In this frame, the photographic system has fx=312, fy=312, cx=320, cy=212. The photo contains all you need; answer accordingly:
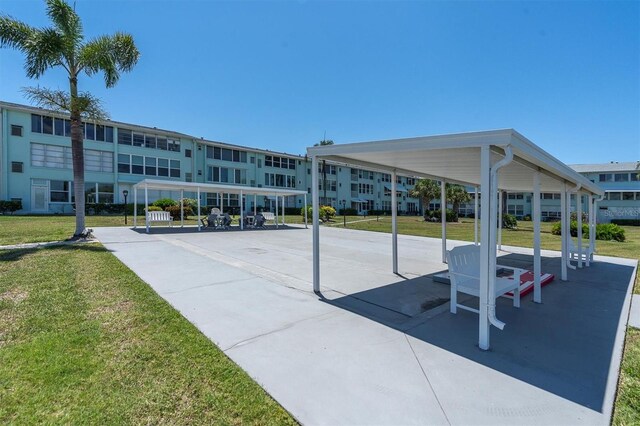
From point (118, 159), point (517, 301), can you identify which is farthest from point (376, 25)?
point (118, 159)

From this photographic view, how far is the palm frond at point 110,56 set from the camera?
1104 centimetres

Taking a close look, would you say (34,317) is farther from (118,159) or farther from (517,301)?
(118,159)

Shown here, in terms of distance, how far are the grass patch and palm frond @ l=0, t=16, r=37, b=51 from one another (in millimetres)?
9651

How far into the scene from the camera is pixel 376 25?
1201cm

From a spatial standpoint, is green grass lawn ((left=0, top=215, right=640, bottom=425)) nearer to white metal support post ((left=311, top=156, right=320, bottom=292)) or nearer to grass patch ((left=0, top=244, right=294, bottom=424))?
grass patch ((left=0, top=244, right=294, bottom=424))

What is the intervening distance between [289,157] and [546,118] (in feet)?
103

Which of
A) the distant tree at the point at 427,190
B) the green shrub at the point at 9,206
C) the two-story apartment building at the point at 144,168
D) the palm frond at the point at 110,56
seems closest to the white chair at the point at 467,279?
the two-story apartment building at the point at 144,168

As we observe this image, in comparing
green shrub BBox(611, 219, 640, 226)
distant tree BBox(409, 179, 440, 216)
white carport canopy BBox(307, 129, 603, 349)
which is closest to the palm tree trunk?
white carport canopy BBox(307, 129, 603, 349)

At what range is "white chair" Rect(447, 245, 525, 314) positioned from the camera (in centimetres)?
441

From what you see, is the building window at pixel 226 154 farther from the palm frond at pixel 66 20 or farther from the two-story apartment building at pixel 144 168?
the palm frond at pixel 66 20

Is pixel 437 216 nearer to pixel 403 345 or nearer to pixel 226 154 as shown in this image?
pixel 226 154

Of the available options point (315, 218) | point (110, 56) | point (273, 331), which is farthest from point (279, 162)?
point (273, 331)

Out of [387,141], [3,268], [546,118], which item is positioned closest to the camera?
A: [387,141]

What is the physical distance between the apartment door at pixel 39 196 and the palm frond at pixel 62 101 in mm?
18161
